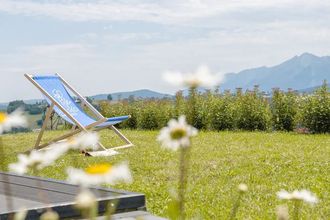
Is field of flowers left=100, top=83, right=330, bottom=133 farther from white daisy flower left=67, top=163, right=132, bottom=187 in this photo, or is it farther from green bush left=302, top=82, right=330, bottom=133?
white daisy flower left=67, top=163, right=132, bottom=187

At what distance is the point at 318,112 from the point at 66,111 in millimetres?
5060

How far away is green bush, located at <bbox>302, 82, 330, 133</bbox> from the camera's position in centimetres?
1095

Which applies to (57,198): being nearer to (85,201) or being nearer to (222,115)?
(85,201)

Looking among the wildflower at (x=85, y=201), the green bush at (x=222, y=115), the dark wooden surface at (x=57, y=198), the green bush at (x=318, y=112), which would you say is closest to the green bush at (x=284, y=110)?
the green bush at (x=318, y=112)

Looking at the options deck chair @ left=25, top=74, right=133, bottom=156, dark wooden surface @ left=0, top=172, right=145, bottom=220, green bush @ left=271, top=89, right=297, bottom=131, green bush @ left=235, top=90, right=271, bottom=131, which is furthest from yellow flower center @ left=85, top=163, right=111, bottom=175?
green bush @ left=271, top=89, right=297, bottom=131

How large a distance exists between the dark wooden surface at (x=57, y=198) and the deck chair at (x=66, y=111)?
3.90 m

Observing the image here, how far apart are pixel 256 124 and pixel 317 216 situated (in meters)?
7.48

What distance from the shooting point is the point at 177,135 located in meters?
0.77

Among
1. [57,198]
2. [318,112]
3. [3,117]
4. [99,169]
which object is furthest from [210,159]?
[99,169]

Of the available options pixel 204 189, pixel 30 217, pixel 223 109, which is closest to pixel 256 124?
pixel 223 109

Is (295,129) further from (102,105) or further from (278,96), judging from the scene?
(102,105)

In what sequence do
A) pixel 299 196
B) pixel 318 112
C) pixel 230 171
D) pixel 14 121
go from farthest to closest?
1. pixel 318 112
2. pixel 230 171
3. pixel 299 196
4. pixel 14 121

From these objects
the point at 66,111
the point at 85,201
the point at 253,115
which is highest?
the point at 85,201

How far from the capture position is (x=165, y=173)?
5.96 metres
